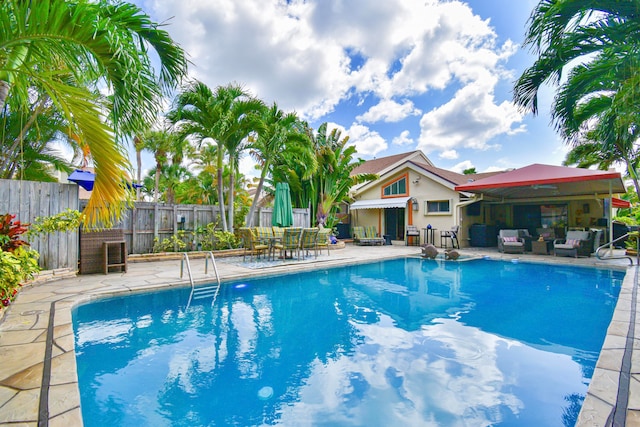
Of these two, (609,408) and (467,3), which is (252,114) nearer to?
(467,3)

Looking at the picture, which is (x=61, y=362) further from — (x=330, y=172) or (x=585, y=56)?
(x=330, y=172)

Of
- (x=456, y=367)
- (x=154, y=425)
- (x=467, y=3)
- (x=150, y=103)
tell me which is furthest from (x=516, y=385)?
(x=467, y=3)

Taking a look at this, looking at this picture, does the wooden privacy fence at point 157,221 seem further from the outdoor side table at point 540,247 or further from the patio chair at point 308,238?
the outdoor side table at point 540,247

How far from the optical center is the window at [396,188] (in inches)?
854

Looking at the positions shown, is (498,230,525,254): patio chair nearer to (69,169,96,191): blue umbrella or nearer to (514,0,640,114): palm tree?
(514,0,640,114): palm tree

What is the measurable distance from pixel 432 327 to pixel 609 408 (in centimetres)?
332

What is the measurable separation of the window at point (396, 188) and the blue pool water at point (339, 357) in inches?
537

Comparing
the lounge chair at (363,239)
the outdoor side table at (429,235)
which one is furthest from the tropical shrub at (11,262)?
the outdoor side table at (429,235)

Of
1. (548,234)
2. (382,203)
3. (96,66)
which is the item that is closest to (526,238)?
(548,234)

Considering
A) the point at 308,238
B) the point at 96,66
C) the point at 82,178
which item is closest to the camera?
the point at 96,66

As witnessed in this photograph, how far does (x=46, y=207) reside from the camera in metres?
8.32

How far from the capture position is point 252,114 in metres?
13.5

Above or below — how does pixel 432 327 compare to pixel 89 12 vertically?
below

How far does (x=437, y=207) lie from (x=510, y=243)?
4920mm
